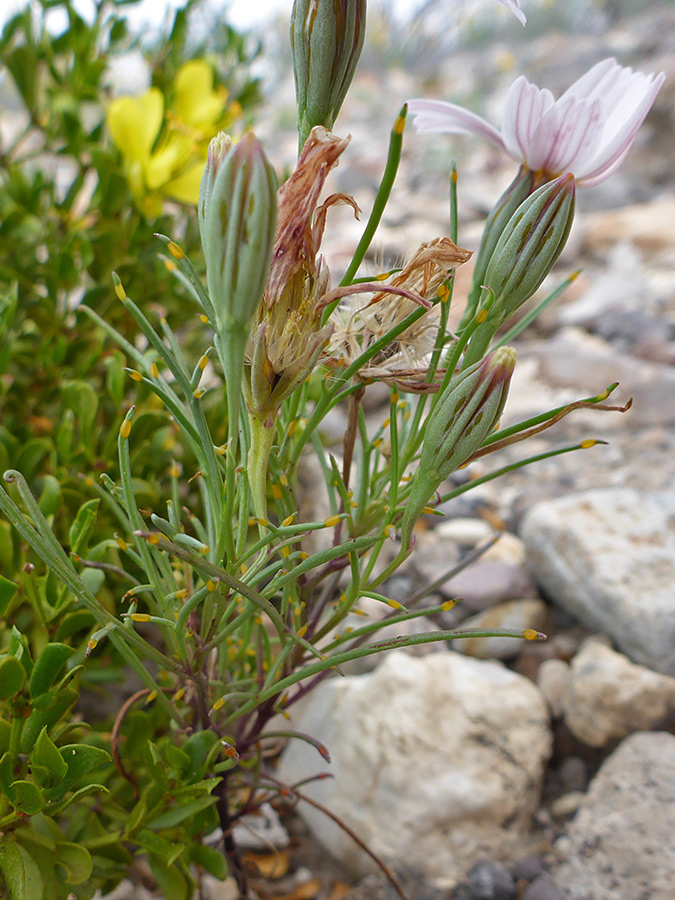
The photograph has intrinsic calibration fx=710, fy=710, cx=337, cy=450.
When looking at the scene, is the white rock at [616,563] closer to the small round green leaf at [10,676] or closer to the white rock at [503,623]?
the white rock at [503,623]

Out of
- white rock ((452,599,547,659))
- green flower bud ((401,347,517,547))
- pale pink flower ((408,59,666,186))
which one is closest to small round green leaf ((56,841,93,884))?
green flower bud ((401,347,517,547))

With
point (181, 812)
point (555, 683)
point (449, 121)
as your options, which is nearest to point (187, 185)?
point (449, 121)

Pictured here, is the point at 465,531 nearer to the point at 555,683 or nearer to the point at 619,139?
the point at 555,683

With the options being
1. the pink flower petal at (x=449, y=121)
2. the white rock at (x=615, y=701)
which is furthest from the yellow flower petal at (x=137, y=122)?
the white rock at (x=615, y=701)

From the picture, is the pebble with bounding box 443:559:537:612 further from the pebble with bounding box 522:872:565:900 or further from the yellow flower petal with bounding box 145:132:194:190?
the yellow flower petal with bounding box 145:132:194:190

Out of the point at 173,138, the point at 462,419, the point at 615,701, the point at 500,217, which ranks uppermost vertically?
the point at 173,138

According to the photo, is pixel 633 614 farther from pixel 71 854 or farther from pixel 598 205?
pixel 598 205

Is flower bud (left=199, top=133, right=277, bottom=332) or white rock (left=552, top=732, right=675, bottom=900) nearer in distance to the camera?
flower bud (left=199, top=133, right=277, bottom=332)

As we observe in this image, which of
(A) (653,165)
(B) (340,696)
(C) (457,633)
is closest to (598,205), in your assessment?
(A) (653,165)
